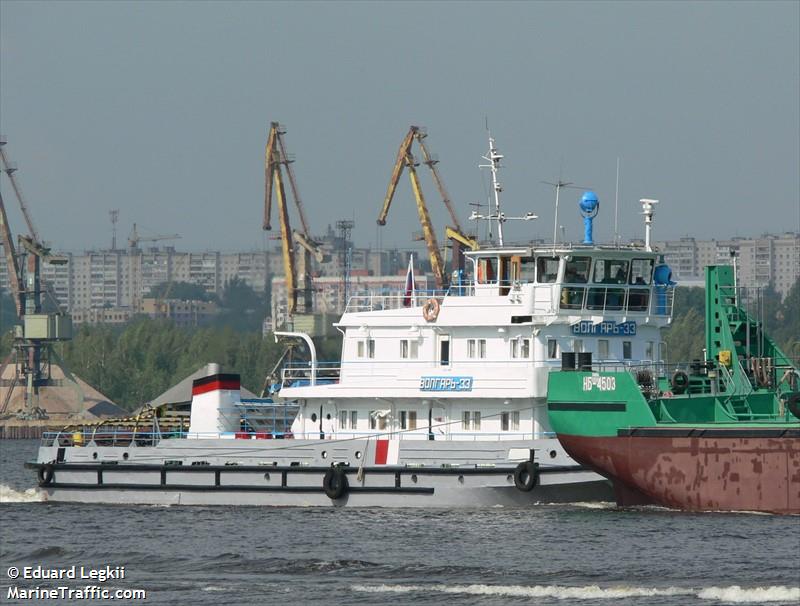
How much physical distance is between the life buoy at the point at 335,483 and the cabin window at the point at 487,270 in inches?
201

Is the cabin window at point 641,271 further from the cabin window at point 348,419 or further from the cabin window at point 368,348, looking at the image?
the cabin window at point 348,419

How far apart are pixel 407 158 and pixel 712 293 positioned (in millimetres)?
53762

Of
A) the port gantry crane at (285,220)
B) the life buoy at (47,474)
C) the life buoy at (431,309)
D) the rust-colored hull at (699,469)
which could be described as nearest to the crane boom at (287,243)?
the port gantry crane at (285,220)

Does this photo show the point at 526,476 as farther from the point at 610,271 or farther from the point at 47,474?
the point at 47,474

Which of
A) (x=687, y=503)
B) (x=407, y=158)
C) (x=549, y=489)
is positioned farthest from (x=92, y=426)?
(x=407, y=158)

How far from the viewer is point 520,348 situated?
115ft

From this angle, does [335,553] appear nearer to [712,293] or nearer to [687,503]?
[687,503]

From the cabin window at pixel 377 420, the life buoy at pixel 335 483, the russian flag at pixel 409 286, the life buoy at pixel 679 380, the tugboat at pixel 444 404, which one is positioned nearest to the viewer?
the life buoy at pixel 679 380

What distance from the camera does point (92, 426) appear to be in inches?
1597

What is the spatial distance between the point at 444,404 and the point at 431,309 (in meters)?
2.03

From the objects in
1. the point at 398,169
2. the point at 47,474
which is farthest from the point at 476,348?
the point at 398,169

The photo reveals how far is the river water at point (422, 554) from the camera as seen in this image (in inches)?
1004

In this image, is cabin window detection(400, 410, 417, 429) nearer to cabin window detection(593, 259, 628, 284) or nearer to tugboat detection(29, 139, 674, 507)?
tugboat detection(29, 139, 674, 507)

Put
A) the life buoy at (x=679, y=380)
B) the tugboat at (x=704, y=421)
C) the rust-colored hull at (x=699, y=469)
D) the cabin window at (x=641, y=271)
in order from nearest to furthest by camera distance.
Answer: the rust-colored hull at (x=699, y=469) < the tugboat at (x=704, y=421) < the life buoy at (x=679, y=380) < the cabin window at (x=641, y=271)
